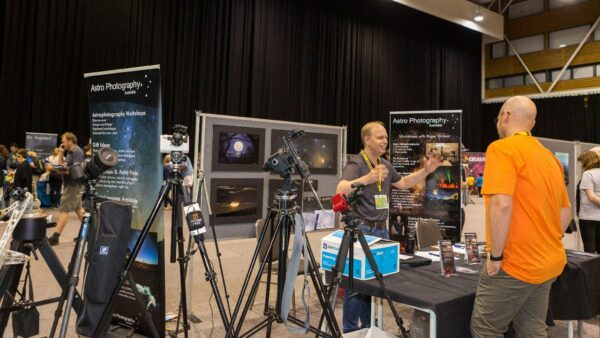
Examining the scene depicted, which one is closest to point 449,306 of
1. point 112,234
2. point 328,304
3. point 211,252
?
point 328,304

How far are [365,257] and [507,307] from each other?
66 cm

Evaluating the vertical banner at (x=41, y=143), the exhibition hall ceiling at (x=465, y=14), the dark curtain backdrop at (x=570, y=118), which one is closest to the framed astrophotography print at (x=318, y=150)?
the vertical banner at (x=41, y=143)

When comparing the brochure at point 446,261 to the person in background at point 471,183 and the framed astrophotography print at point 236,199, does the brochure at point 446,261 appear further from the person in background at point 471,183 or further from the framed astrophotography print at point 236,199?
the person in background at point 471,183

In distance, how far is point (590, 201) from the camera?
4160 mm

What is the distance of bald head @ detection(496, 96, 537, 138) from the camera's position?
1817mm

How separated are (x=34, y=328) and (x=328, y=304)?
154 centimetres

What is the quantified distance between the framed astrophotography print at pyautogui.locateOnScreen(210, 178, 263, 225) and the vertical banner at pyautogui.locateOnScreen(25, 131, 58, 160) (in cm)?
473

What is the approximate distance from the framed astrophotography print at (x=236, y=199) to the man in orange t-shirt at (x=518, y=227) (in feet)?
14.4

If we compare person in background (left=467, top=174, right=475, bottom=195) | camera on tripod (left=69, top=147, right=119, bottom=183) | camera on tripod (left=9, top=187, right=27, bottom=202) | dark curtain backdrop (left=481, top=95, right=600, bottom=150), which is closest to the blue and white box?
camera on tripod (left=69, top=147, right=119, bottom=183)

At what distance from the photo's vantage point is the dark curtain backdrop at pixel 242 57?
858 centimetres

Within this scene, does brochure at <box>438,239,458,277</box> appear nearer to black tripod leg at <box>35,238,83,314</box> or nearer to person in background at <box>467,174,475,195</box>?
black tripod leg at <box>35,238,83,314</box>

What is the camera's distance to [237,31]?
1056cm

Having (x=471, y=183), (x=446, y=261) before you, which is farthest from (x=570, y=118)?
(x=446, y=261)

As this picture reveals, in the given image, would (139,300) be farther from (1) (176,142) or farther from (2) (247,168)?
(2) (247,168)
